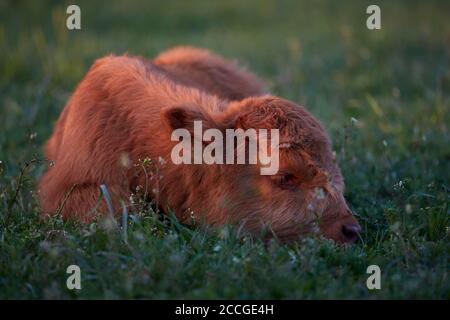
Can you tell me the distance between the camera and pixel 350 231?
430 centimetres

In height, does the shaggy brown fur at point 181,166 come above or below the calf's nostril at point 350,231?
above

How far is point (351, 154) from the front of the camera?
253 inches

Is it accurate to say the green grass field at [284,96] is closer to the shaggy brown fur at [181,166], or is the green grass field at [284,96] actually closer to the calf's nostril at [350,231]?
the calf's nostril at [350,231]

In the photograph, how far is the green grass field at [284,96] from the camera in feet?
12.3

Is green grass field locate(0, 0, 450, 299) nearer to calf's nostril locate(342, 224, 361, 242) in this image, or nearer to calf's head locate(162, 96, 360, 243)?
calf's nostril locate(342, 224, 361, 242)

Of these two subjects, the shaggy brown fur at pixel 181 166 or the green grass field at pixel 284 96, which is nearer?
the green grass field at pixel 284 96

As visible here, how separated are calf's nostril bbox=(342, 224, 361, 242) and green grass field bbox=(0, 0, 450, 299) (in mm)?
70

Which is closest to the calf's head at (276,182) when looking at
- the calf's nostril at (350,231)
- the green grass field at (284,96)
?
the calf's nostril at (350,231)

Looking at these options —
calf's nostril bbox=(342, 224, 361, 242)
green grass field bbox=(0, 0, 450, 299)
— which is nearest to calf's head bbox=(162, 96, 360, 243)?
calf's nostril bbox=(342, 224, 361, 242)

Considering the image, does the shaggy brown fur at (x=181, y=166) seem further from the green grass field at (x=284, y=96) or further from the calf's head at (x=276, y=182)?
the green grass field at (x=284, y=96)

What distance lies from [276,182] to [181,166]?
0.65 metres

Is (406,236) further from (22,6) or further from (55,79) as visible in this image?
(22,6)

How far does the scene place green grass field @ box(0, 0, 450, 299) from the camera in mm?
3748

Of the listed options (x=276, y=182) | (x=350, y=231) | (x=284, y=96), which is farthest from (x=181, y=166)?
(x=284, y=96)
